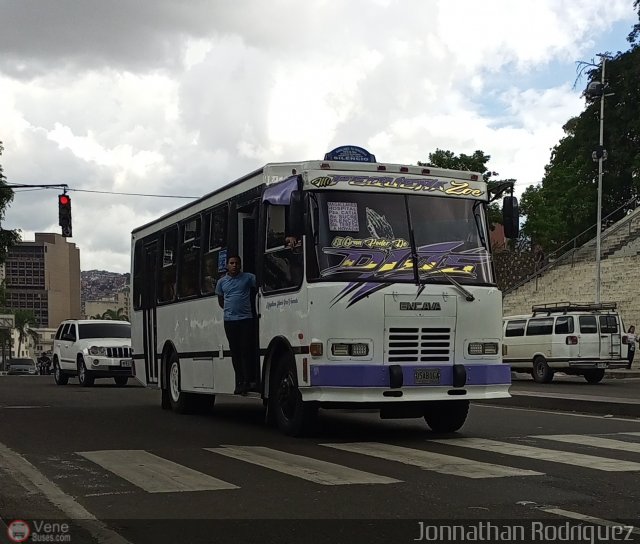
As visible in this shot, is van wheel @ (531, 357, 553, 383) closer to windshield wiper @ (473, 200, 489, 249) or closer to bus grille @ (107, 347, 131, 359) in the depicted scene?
bus grille @ (107, 347, 131, 359)

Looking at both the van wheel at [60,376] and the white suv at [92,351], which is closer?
the white suv at [92,351]

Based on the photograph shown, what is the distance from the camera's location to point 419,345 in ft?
36.7

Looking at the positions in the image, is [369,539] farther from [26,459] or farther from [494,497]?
[26,459]

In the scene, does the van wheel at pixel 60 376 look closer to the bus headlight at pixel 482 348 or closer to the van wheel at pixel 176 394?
the van wheel at pixel 176 394

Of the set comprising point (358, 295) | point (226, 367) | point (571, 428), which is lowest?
point (571, 428)

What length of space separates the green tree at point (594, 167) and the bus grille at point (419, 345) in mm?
44477

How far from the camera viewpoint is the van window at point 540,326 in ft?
96.5

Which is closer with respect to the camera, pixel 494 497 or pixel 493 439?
pixel 494 497

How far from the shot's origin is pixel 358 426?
13.4 meters

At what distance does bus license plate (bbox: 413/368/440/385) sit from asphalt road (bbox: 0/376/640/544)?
69 cm

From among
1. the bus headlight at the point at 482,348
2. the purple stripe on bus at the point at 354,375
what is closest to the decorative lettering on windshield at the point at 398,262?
the bus headlight at the point at 482,348

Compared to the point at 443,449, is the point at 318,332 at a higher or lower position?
higher

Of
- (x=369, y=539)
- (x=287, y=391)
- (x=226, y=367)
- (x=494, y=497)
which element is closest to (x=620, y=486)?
(x=494, y=497)

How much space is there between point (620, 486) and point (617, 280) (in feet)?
131
